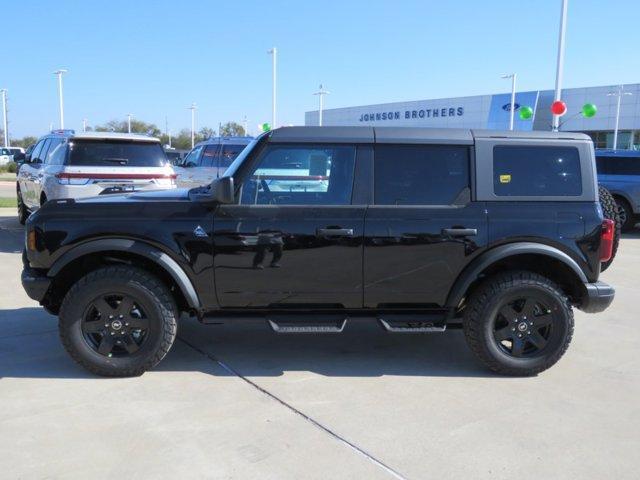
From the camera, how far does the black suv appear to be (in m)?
4.25

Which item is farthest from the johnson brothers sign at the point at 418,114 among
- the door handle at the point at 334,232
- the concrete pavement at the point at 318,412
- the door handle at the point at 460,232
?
the door handle at the point at 334,232

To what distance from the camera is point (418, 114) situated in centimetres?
5538

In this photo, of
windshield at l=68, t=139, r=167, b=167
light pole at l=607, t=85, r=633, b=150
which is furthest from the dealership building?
windshield at l=68, t=139, r=167, b=167

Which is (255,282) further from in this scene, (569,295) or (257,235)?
(569,295)

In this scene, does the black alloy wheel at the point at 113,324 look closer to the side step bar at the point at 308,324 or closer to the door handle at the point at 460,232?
the side step bar at the point at 308,324

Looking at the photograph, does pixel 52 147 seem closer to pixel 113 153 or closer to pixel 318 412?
pixel 113 153

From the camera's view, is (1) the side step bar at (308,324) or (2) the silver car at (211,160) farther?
(2) the silver car at (211,160)

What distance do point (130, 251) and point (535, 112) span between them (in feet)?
159

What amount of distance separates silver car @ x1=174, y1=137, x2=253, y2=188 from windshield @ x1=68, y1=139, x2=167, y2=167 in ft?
10.7

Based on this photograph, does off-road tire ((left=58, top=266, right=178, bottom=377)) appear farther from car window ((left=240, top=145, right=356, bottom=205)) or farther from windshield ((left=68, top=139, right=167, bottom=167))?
windshield ((left=68, top=139, right=167, bottom=167))

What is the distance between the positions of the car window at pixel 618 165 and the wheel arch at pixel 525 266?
375 inches

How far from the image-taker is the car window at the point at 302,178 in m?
4.35

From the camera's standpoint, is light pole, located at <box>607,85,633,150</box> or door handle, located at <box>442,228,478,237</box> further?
light pole, located at <box>607,85,633,150</box>

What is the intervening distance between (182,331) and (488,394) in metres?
2.81
